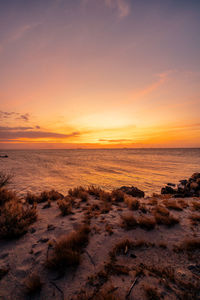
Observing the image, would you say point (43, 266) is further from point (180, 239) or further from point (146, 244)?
point (180, 239)

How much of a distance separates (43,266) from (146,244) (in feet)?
9.71

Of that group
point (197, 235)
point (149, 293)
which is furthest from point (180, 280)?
point (197, 235)

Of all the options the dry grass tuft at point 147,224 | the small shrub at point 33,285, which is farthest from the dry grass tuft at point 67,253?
the dry grass tuft at point 147,224

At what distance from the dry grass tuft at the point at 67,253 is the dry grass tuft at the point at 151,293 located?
1622 millimetres

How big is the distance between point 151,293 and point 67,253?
6.73 feet

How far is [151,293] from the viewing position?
8.21 ft

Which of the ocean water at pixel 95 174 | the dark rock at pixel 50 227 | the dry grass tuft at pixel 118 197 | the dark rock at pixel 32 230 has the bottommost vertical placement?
the ocean water at pixel 95 174

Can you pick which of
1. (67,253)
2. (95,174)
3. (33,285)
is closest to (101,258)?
(67,253)

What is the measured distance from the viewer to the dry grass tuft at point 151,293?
96.7 inches

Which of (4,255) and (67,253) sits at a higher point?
(67,253)

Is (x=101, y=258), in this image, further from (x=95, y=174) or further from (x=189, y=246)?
(x=95, y=174)

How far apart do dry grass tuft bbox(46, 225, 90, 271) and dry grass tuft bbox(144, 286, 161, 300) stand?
162 cm

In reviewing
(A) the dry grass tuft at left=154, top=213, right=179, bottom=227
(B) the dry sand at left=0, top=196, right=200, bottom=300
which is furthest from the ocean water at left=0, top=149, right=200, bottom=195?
(B) the dry sand at left=0, top=196, right=200, bottom=300

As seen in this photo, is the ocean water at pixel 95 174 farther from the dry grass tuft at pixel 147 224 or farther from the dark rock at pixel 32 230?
the dry grass tuft at pixel 147 224
